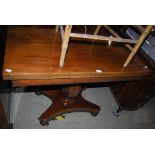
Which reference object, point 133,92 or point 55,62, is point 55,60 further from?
point 133,92

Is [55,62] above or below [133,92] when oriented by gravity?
above

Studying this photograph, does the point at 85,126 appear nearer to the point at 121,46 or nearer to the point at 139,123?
the point at 139,123

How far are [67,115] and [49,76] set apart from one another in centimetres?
83

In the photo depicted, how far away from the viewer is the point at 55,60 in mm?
1037

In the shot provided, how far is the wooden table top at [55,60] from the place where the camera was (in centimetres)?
94

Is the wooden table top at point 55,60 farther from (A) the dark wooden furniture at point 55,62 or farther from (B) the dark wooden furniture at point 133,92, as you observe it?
(B) the dark wooden furniture at point 133,92

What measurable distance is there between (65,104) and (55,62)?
708 mm

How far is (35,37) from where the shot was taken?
117 centimetres

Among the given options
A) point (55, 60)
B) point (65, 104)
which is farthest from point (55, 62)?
point (65, 104)

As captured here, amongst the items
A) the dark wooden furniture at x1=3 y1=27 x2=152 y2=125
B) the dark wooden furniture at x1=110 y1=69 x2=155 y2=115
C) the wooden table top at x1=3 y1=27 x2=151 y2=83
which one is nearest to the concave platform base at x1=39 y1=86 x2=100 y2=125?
the dark wooden furniture at x1=3 y1=27 x2=152 y2=125

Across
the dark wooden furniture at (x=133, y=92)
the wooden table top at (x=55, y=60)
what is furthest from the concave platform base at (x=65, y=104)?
the wooden table top at (x=55, y=60)

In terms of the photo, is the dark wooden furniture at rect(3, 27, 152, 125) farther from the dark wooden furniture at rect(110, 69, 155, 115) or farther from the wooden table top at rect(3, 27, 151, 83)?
the dark wooden furniture at rect(110, 69, 155, 115)

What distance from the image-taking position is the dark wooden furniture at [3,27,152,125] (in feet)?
3.08
